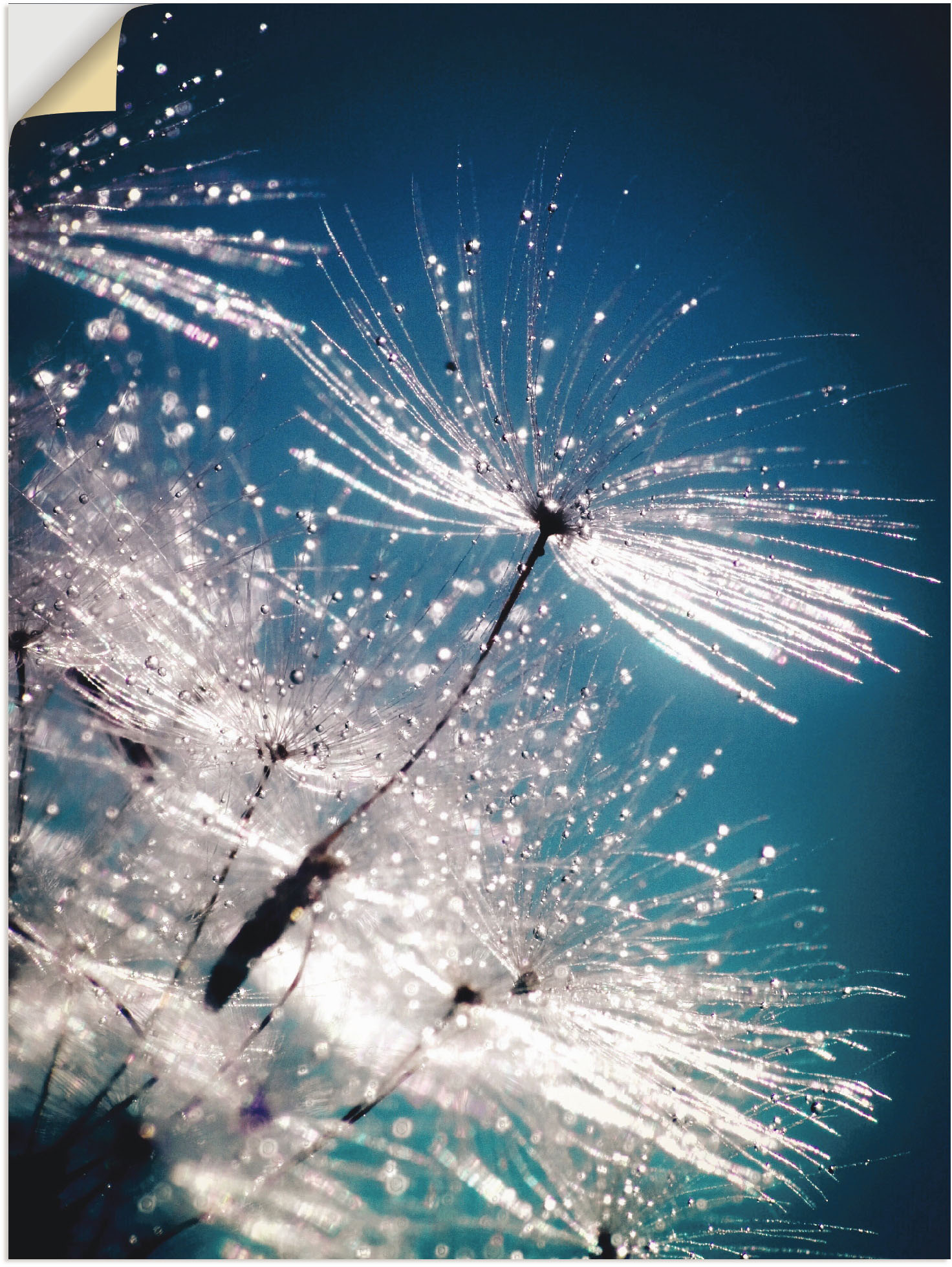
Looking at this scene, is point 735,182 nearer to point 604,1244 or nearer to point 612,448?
point 612,448

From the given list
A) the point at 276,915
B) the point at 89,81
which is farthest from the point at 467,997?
the point at 89,81

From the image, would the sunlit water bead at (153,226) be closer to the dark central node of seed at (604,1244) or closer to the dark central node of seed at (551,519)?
the dark central node of seed at (551,519)

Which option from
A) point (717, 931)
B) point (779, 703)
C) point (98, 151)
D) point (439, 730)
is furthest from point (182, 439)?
point (717, 931)

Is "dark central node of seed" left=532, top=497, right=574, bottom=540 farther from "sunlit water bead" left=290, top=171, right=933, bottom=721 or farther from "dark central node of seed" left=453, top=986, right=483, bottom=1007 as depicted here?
"dark central node of seed" left=453, top=986, right=483, bottom=1007

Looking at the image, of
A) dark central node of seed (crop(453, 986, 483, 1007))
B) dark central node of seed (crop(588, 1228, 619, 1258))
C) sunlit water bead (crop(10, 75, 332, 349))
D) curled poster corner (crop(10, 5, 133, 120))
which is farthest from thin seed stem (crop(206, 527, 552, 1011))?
curled poster corner (crop(10, 5, 133, 120))

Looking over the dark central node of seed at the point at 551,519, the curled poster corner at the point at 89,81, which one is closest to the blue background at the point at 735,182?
the curled poster corner at the point at 89,81

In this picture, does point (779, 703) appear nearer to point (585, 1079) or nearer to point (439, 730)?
point (439, 730)
